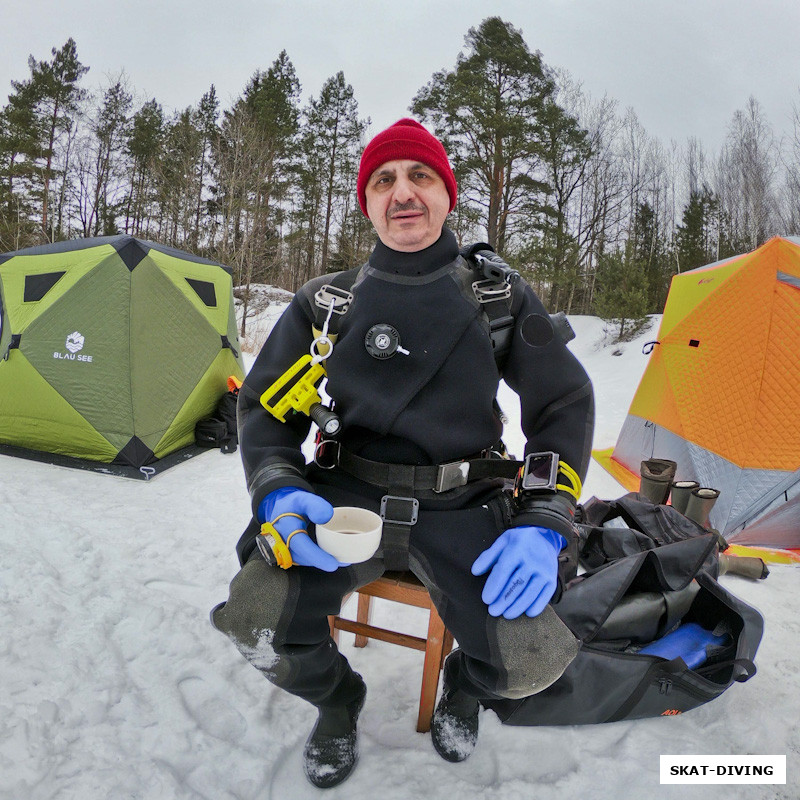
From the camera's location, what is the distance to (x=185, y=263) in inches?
167

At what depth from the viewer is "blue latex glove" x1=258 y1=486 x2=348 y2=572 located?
118 cm

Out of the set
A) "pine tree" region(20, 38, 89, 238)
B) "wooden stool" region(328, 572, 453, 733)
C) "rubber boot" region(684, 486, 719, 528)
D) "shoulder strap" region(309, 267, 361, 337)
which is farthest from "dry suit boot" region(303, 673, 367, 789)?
"pine tree" region(20, 38, 89, 238)

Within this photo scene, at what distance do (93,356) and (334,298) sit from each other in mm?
2847

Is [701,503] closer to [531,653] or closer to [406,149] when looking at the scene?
[531,653]

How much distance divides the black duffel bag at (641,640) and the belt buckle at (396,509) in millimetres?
561

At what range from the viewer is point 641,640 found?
170 cm

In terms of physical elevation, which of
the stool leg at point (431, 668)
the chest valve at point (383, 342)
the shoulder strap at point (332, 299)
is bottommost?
the stool leg at point (431, 668)

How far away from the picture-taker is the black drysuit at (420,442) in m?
1.22

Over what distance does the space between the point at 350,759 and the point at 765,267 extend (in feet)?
10.9

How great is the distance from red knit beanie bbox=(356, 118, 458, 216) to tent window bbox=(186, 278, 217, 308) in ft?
10.3

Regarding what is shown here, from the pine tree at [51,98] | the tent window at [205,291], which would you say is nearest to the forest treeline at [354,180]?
the pine tree at [51,98]

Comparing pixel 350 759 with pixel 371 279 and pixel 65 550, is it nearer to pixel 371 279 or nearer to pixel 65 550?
pixel 371 279

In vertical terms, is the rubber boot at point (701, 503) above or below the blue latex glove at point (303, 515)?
below

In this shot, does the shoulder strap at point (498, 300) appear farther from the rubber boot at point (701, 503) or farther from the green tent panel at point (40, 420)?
the green tent panel at point (40, 420)
